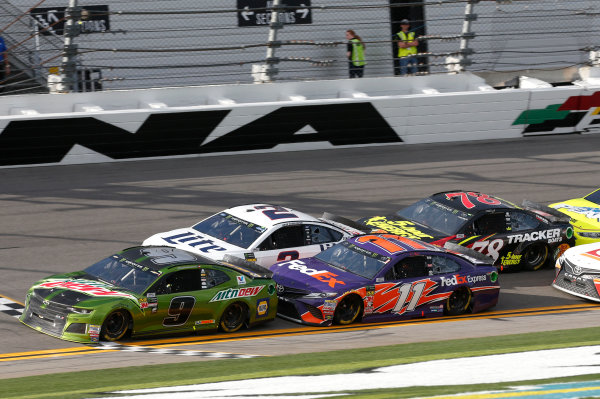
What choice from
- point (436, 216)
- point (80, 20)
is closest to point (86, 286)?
point (436, 216)

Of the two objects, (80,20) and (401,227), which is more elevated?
(80,20)

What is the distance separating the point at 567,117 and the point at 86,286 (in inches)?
581

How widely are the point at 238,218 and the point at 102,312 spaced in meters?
3.79

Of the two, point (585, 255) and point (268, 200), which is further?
point (268, 200)

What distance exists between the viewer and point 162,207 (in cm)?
1781

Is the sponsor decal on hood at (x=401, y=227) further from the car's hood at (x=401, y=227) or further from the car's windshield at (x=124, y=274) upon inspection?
the car's windshield at (x=124, y=274)

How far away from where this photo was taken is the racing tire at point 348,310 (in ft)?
42.6

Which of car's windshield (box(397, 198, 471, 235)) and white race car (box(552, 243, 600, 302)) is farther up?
car's windshield (box(397, 198, 471, 235))

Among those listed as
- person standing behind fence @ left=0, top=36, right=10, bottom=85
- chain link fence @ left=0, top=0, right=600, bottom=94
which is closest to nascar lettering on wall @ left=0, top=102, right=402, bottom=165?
chain link fence @ left=0, top=0, right=600, bottom=94

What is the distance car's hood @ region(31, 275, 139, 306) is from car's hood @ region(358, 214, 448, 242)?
5.09 metres

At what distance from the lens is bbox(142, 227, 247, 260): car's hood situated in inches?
555

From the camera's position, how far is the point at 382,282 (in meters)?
13.3

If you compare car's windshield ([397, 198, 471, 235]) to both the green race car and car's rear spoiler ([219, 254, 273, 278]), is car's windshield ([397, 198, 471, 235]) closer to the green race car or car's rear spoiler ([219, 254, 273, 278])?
car's rear spoiler ([219, 254, 273, 278])

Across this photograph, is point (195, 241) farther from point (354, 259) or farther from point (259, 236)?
point (354, 259)
